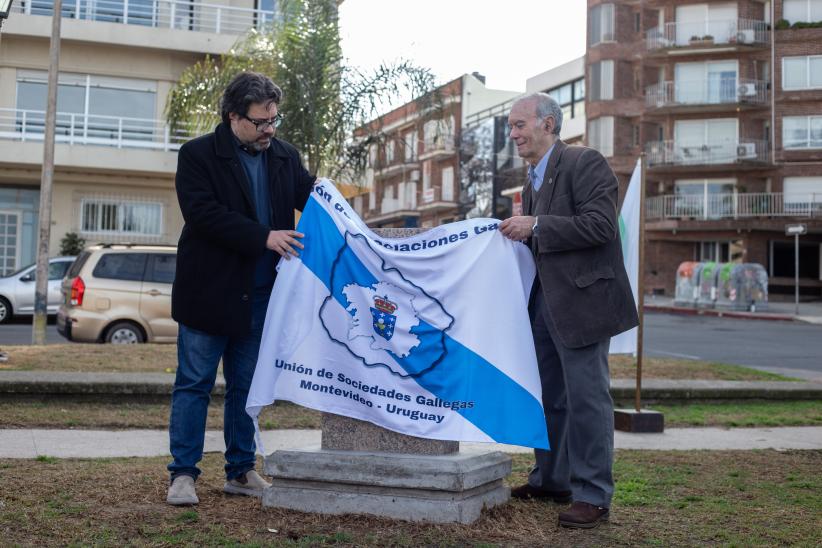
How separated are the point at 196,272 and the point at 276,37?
1106cm

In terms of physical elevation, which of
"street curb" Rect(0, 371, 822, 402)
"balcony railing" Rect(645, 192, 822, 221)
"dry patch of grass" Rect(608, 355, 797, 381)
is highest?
"balcony railing" Rect(645, 192, 822, 221)

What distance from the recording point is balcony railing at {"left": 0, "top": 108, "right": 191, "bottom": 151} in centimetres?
2653

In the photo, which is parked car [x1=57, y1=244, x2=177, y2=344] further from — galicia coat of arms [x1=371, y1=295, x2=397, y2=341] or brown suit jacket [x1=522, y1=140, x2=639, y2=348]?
brown suit jacket [x1=522, y1=140, x2=639, y2=348]

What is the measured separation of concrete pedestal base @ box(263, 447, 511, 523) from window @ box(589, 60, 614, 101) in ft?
171

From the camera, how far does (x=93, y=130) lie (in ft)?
89.5

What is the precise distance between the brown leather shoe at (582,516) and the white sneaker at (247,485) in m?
1.57

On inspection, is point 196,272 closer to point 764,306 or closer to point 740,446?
point 740,446

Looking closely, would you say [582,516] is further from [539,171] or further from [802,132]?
[802,132]

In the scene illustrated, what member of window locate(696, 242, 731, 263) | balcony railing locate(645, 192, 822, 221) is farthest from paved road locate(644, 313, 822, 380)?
window locate(696, 242, 731, 263)

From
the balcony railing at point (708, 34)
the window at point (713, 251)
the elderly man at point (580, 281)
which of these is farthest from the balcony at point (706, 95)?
the elderly man at point (580, 281)

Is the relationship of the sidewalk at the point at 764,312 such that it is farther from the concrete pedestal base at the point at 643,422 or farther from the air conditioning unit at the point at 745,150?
the concrete pedestal base at the point at 643,422

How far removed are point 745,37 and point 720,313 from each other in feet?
74.4

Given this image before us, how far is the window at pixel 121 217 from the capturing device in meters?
27.8

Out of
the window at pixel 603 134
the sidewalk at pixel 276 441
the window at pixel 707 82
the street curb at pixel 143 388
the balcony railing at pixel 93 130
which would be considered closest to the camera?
the sidewalk at pixel 276 441
